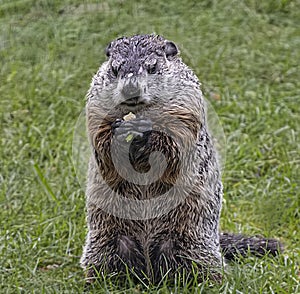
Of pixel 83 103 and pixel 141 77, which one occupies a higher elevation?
pixel 141 77

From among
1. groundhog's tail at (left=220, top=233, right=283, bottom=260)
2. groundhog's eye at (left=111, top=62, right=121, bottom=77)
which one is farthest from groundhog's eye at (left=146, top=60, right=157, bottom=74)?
groundhog's tail at (left=220, top=233, right=283, bottom=260)

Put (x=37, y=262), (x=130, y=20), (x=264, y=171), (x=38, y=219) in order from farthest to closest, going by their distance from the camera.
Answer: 1. (x=130, y=20)
2. (x=264, y=171)
3. (x=38, y=219)
4. (x=37, y=262)

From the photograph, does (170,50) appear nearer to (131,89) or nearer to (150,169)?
(131,89)

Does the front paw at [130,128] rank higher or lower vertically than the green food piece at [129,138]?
higher

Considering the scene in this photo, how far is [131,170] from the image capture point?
5129 mm

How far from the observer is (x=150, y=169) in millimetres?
5137

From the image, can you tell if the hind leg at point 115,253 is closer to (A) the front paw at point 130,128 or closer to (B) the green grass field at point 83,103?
(B) the green grass field at point 83,103

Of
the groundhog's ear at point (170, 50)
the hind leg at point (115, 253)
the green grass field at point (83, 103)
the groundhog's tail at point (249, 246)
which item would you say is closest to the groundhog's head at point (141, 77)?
the groundhog's ear at point (170, 50)

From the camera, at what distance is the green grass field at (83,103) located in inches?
231

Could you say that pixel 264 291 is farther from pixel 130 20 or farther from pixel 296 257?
pixel 130 20

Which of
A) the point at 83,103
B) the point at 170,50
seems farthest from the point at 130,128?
the point at 83,103

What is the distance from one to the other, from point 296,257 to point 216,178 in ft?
3.25

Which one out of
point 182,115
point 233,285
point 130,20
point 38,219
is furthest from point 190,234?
point 130,20

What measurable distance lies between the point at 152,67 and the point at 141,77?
0.15 meters
